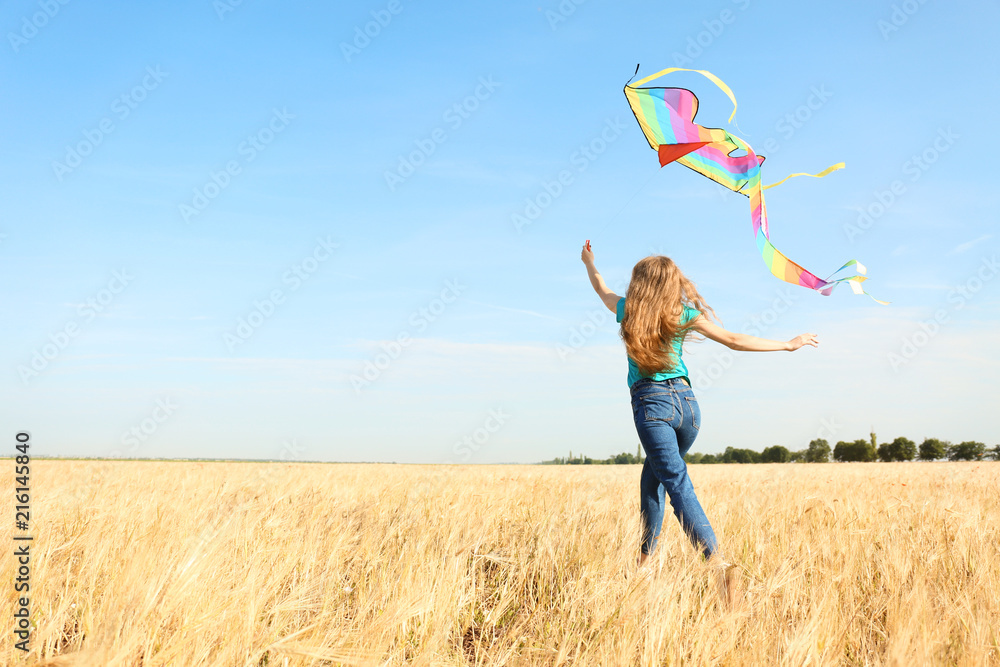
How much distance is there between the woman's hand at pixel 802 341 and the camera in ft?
11.6

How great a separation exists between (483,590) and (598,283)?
2168 mm

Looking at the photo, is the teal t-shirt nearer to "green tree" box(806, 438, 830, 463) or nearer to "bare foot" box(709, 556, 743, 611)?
"bare foot" box(709, 556, 743, 611)

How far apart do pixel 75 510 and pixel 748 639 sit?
455 cm

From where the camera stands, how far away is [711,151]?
15.0ft

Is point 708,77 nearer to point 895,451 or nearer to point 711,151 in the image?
point 711,151

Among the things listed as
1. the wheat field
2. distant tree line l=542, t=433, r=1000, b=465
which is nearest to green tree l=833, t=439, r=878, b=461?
distant tree line l=542, t=433, r=1000, b=465

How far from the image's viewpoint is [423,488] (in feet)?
23.2

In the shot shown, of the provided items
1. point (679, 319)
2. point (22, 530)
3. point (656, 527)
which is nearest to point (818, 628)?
point (656, 527)

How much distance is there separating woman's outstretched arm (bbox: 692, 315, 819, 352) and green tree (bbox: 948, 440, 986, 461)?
69.0 m

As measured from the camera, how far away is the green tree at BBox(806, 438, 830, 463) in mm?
62781

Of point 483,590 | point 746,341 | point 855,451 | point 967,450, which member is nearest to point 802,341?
point 746,341

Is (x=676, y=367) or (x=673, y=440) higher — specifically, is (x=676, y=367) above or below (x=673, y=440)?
above

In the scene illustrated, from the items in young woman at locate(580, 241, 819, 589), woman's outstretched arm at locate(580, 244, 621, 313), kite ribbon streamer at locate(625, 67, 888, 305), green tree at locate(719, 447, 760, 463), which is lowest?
green tree at locate(719, 447, 760, 463)

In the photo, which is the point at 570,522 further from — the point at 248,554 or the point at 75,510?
the point at 75,510
